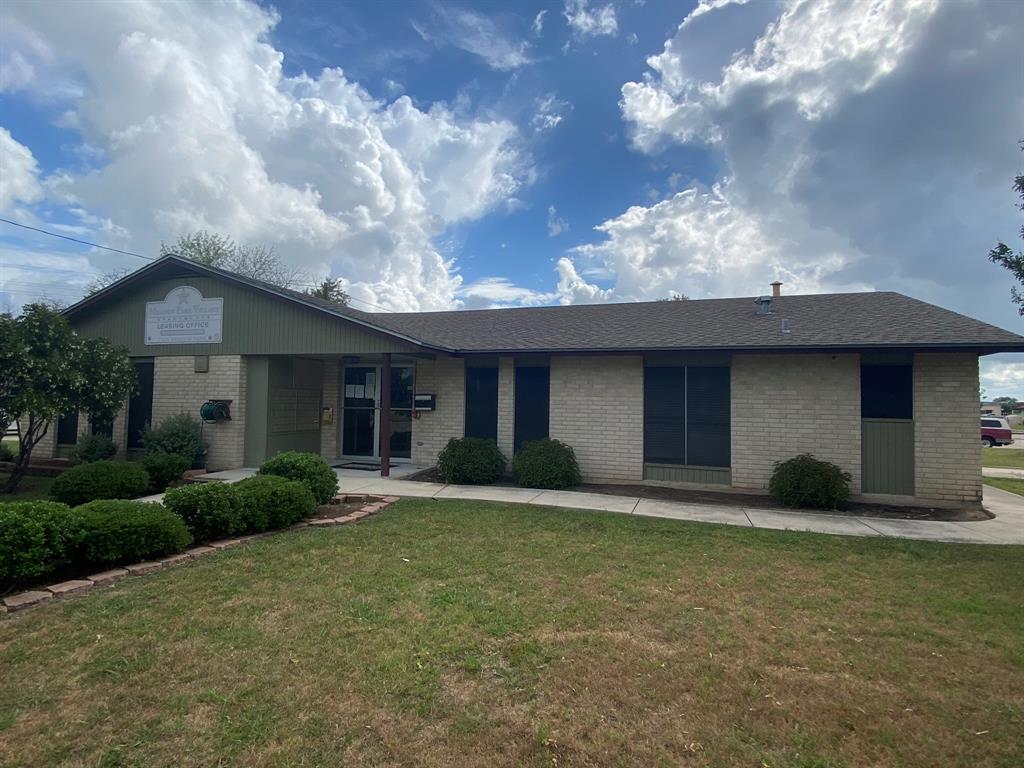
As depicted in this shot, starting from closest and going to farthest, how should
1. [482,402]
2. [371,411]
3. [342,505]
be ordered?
[342,505] → [482,402] → [371,411]

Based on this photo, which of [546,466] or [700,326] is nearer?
[546,466]

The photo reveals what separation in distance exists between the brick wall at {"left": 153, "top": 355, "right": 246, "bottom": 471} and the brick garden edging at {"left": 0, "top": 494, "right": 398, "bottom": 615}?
5488 mm

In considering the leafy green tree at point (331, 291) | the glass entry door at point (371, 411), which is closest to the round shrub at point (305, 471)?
the glass entry door at point (371, 411)

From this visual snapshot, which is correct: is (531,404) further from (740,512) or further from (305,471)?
(305,471)

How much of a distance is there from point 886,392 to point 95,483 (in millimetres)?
13044

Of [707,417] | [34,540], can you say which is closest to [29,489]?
[34,540]

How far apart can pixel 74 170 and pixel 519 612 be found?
19231mm

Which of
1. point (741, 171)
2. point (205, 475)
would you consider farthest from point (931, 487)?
point (205, 475)

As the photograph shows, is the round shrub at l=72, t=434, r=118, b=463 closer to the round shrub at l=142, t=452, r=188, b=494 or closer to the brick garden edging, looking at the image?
the round shrub at l=142, t=452, r=188, b=494

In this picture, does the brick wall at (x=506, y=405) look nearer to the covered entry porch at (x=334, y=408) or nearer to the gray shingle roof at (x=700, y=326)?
the gray shingle roof at (x=700, y=326)

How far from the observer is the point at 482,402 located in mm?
11758

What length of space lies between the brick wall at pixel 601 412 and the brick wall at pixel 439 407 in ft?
7.19

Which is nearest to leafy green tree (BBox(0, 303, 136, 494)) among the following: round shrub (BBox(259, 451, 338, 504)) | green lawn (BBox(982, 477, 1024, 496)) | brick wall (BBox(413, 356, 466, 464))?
round shrub (BBox(259, 451, 338, 504))

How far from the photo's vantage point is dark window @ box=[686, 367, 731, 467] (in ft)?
33.1
